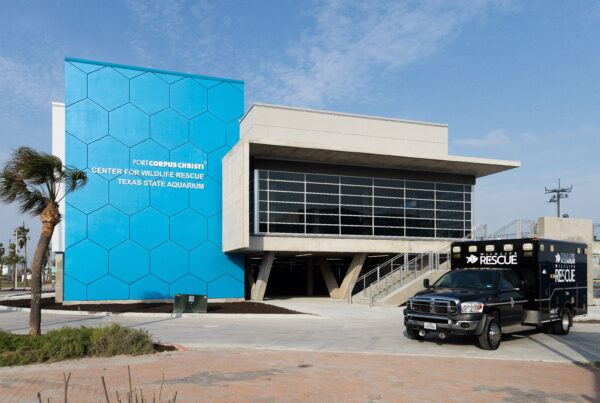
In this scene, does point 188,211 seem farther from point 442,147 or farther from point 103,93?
point 442,147

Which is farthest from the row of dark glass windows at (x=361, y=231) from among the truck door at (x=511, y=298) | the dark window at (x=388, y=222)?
the truck door at (x=511, y=298)

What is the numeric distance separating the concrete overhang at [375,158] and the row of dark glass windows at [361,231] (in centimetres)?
391

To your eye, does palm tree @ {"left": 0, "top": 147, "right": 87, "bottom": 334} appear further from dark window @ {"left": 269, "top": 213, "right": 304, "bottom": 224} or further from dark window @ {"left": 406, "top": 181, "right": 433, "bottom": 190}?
dark window @ {"left": 406, "top": 181, "right": 433, "bottom": 190}

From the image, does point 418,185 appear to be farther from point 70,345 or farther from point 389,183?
point 70,345

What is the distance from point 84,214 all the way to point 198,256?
6665 mm

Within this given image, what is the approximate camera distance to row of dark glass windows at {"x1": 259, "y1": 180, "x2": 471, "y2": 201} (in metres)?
30.5

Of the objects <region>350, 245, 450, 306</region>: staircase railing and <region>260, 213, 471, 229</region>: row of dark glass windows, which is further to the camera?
<region>260, 213, 471, 229</region>: row of dark glass windows

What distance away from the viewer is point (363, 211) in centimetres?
3206

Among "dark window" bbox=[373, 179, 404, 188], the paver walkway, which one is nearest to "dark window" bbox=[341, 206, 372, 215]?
"dark window" bbox=[373, 179, 404, 188]

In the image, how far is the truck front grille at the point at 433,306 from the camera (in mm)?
12891

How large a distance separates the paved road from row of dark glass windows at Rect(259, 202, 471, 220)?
907 centimetres

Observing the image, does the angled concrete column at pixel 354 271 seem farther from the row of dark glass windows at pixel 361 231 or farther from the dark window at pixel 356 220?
the dark window at pixel 356 220

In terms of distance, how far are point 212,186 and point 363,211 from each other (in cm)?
931

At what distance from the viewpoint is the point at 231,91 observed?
32156 mm
